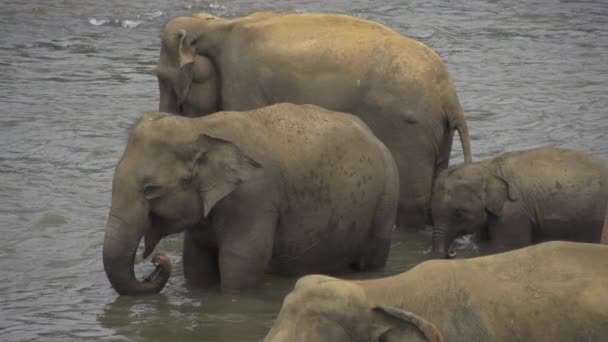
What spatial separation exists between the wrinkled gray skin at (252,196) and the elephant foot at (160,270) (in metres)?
0.01

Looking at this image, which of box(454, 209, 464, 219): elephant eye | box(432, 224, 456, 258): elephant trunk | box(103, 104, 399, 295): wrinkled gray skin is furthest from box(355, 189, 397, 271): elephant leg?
box(454, 209, 464, 219): elephant eye

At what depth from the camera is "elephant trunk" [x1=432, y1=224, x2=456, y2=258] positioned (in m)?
10.5

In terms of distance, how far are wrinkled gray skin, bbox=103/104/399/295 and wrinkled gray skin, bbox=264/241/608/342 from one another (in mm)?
2714

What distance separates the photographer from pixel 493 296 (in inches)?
249

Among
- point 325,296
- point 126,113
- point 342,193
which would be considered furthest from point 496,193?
point 126,113

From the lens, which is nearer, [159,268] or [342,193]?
[159,268]

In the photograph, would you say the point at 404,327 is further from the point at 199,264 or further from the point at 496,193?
the point at 496,193

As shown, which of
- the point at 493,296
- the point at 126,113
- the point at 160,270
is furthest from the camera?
the point at 126,113

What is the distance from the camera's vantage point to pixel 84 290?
385 inches

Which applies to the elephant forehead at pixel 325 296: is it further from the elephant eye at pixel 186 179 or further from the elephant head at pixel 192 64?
the elephant head at pixel 192 64

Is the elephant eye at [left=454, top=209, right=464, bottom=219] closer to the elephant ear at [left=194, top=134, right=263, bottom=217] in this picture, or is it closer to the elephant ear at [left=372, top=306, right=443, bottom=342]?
the elephant ear at [left=194, top=134, right=263, bottom=217]

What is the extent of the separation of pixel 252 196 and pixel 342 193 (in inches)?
25.8

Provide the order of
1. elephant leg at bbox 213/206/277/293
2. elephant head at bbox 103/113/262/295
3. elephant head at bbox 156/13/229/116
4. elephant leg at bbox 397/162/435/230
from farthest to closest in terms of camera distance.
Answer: elephant head at bbox 156/13/229/116 → elephant leg at bbox 397/162/435/230 → elephant leg at bbox 213/206/277/293 → elephant head at bbox 103/113/262/295

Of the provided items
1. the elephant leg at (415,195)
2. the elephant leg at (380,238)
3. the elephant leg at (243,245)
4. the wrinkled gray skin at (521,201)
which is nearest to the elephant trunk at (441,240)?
the wrinkled gray skin at (521,201)
